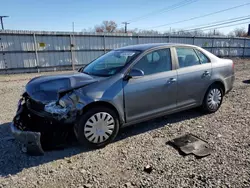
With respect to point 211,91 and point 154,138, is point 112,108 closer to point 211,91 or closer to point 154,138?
point 154,138

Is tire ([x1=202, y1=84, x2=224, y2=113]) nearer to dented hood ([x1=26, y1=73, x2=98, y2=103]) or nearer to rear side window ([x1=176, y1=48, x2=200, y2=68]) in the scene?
rear side window ([x1=176, y1=48, x2=200, y2=68])

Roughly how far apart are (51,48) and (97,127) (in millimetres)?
11193

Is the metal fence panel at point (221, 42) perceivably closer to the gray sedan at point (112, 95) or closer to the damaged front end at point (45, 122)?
the gray sedan at point (112, 95)

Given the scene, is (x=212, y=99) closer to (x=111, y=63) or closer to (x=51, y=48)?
(x=111, y=63)

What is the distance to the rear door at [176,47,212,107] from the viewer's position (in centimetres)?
383

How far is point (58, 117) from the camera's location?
2.82m

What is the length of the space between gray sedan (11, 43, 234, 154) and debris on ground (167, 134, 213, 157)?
2.00ft

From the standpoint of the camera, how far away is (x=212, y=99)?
4.39 metres

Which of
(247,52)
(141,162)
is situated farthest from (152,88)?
(247,52)

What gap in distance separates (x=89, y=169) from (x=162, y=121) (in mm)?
2066

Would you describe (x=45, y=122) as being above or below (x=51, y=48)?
below

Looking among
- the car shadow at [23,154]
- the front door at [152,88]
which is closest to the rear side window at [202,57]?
the front door at [152,88]

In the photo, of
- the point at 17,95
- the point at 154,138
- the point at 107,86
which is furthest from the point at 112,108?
the point at 17,95

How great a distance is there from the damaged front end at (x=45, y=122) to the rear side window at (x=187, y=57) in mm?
2198
